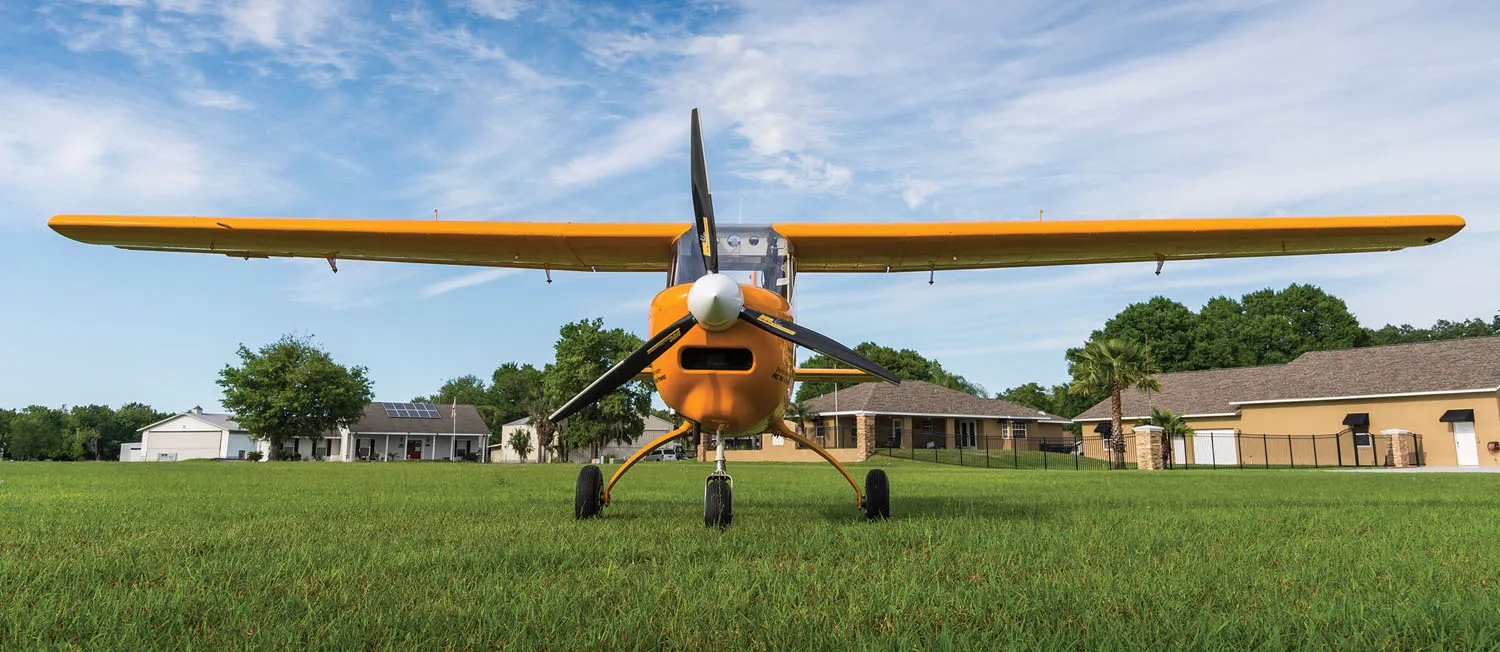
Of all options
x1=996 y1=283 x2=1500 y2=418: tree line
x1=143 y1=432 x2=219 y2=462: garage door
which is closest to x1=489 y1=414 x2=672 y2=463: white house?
x1=143 y1=432 x2=219 y2=462: garage door

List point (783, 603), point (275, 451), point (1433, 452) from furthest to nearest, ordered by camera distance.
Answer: point (275, 451) < point (1433, 452) < point (783, 603)

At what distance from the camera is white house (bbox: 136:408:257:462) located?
82.9m

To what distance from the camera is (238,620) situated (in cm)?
295

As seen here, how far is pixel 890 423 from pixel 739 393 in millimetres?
48422

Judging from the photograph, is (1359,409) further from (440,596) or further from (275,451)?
(275,451)

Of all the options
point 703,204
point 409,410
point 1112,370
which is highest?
point 1112,370

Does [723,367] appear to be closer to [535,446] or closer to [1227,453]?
[1227,453]

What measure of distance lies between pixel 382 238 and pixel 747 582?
6565 mm

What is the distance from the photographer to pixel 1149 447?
109 feet

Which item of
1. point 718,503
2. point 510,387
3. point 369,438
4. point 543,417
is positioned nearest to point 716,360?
point 718,503

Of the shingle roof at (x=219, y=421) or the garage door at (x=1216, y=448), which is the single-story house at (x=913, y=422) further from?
the shingle roof at (x=219, y=421)

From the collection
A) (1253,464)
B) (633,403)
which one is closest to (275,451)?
(633,403)

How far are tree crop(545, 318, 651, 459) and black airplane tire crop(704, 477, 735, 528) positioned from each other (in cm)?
4397

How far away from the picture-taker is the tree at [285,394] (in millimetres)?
58094
